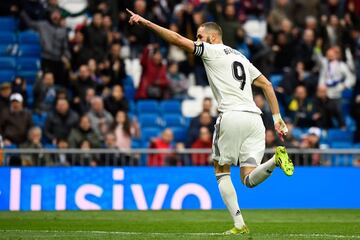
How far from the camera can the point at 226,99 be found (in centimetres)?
1245

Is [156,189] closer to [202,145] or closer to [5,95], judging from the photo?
[202,145]

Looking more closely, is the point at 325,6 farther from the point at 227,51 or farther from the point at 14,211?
the point at 227,51

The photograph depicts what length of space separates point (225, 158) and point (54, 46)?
39.5ft

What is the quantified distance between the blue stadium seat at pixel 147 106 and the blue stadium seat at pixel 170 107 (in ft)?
0.47

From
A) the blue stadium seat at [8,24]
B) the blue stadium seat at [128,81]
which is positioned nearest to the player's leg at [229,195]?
the blue stadium seat at [128,81]

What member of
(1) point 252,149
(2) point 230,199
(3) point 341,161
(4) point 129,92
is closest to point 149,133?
(4) point 129,92

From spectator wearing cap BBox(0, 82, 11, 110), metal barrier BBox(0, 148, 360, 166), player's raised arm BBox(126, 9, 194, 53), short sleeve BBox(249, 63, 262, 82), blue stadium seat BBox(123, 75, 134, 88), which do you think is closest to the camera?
player's raised arm BBox(126, 9, 194, 53)

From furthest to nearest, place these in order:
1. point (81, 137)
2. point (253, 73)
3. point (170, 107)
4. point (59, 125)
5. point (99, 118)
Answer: point (170, 107) → point (99, 118) → point (59, 125) → point (81, 137) → point (253, 73)

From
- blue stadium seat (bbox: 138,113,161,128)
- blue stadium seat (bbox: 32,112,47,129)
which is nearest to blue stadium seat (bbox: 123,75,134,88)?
blue stadium seat (bbox: 138,113,161,128)

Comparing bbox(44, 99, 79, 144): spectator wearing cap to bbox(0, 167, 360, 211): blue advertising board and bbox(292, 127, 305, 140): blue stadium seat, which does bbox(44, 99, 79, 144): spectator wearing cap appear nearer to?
bbox(0, 167, 360, 211): blue advertising board

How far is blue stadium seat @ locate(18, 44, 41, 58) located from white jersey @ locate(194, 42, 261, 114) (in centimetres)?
1269

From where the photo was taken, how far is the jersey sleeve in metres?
12.2

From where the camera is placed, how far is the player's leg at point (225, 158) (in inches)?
486

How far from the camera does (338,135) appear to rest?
23.7 meters
